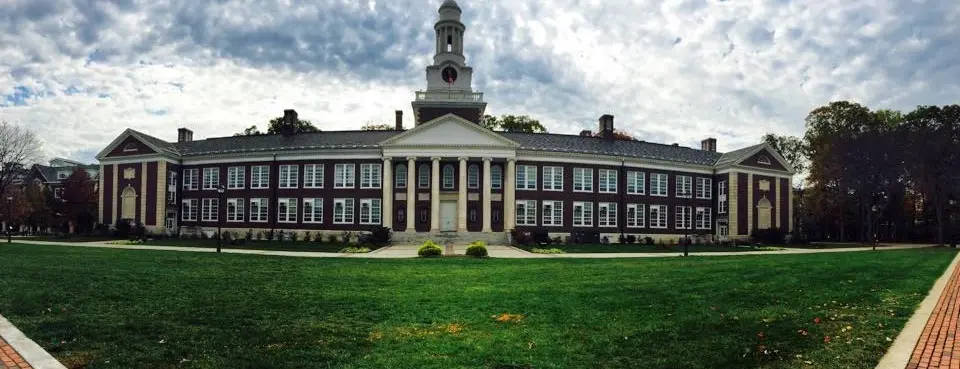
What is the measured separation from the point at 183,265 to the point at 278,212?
1190 inches

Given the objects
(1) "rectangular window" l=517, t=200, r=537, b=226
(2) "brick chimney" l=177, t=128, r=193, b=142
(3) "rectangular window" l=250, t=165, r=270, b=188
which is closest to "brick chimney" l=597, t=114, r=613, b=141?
(1) "rectangular window" l=517, t=200, r=537, b=226

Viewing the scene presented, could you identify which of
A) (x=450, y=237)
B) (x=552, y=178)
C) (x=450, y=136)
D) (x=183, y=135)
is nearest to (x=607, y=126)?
(x=552, y=178)

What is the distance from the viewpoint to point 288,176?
5066cm

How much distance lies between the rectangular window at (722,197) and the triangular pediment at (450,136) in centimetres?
2206

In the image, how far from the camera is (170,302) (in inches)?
468

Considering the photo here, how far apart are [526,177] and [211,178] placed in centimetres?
2992

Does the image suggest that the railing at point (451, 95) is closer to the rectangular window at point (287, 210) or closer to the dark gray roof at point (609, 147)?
the dark gray roof at point (609, 147)

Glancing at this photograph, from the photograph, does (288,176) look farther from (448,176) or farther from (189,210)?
(448,176)

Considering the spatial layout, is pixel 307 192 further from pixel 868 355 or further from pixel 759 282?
pixel 868 355

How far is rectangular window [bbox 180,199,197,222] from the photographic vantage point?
53.7 m

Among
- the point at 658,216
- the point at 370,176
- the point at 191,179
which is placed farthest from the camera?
the point at 191,179

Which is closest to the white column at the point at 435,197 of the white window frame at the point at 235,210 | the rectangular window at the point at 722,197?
the white window frame at the point at 235,210

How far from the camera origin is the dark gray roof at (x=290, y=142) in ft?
165

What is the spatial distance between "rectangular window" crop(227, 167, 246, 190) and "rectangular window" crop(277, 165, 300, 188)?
4.20 meters
